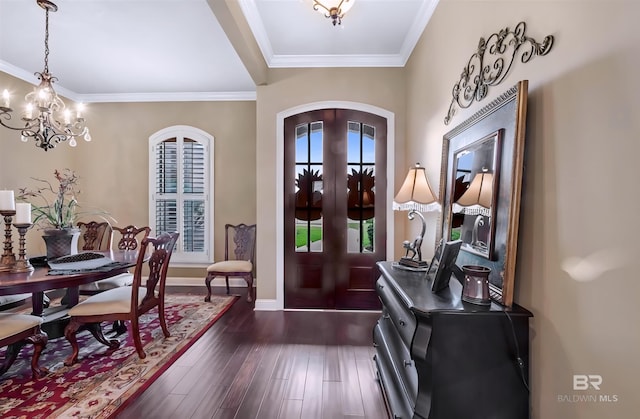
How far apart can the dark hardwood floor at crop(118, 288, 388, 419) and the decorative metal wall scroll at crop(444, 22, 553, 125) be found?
6.86 feet

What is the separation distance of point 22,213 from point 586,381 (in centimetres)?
357

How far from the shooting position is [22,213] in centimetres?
231

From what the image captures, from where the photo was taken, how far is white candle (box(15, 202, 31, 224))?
230cm

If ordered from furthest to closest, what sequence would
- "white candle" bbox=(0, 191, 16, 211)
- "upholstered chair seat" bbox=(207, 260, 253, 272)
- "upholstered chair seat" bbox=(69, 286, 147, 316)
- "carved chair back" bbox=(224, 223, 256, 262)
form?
"carved chair back" bbox=(224, 223, 256, 262), "upholstered chair seat" bbox=(207, 260, 253, 272), "upholstered chair seat" bbox=(69, 286, 147, 316), "white candle" bbox=(0, 191, 16, 211)

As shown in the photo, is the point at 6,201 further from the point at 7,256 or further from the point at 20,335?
the point at 20,335

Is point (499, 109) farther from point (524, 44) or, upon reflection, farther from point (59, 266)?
point (59, 266)

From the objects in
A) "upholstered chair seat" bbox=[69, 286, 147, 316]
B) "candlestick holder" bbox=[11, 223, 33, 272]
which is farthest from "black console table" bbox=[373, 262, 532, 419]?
"candlestick holder" bbox=[11, 223, 33, 272]

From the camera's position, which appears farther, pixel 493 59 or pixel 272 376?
pixel 272 376

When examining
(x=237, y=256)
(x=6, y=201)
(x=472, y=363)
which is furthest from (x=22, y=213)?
(x=472, y=363)

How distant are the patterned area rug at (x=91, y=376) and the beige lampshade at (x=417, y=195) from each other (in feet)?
7.57

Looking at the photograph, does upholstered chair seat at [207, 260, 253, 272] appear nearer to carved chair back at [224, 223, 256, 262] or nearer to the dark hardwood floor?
carved chair back at [224, 223, 256, 262]

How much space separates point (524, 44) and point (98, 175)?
596 centimetres

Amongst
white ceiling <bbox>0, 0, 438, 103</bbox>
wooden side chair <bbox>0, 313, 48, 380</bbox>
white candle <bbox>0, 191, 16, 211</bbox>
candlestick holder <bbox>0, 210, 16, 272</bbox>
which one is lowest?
wooden side chair <bbox>0, 313, 48, 380</bbox>

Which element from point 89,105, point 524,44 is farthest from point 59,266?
point 89,105
